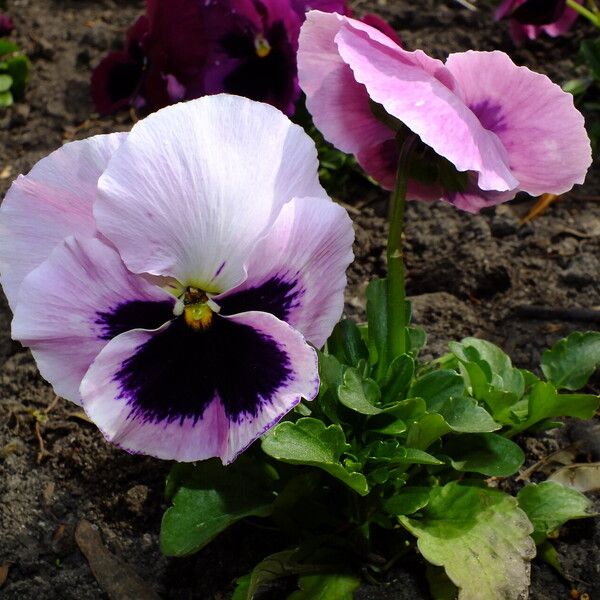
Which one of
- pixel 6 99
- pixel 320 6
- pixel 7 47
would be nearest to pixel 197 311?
pixel 320 6

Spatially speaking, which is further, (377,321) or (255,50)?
(255,50)

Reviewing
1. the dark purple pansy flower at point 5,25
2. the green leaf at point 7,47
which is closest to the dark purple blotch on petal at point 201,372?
the green leaf at point 7,47

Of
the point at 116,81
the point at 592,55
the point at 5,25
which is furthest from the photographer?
the point at 5,25

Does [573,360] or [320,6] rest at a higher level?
[320,6]

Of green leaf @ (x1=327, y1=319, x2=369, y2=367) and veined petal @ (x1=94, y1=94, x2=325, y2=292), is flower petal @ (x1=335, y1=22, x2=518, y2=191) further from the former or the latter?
green leaf @ (x1=327, y1=319, x2=369, y2=367)

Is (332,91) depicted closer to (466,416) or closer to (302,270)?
(302,270)

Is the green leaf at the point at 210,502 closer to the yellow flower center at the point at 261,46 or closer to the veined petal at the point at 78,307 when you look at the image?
the veined petal at the point at 78,307

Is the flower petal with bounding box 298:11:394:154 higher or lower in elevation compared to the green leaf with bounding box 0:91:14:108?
higher

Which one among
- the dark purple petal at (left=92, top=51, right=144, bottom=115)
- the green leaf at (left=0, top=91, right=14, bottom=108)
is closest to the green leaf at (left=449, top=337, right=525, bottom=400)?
the dark purple petal at (left=92, top=51, right=144, bottom=115)
